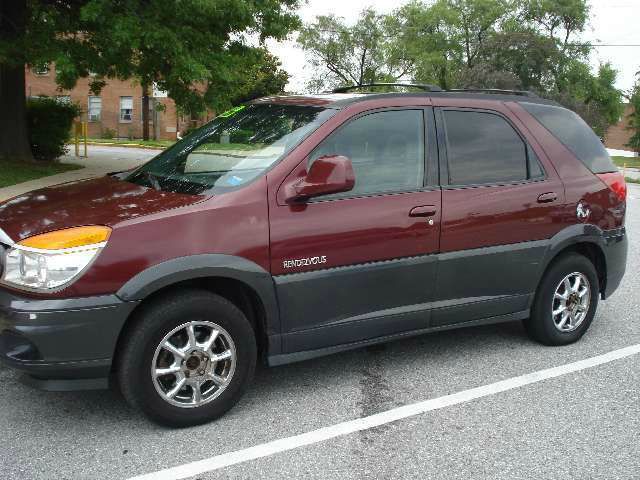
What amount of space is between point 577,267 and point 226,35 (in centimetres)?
1137

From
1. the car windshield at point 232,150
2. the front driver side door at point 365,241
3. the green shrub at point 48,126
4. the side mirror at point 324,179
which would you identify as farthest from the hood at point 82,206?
the green shrub at point 48,126

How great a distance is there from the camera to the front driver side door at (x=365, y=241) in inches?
151

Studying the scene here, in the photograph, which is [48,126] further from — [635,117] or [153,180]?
[635,117]

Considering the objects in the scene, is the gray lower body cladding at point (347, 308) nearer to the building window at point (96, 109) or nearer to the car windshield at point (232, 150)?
the car windshield at point (232, 150)

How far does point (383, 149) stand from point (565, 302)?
1966 millimetres

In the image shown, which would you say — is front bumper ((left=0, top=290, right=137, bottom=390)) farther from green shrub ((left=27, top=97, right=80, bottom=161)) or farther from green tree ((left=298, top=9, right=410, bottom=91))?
green tree ((left=298, top=9, right=410, bottom=91))

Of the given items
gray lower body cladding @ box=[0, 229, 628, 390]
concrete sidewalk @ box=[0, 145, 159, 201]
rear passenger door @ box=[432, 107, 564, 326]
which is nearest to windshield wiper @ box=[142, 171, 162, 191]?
gray lower body cladding @ box=[0, 229, 628, 390]

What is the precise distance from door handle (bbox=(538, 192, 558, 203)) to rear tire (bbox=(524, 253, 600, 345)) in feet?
1.59

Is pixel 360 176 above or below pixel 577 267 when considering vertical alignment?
above

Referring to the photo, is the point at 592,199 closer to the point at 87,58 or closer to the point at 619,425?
the point at 619,425

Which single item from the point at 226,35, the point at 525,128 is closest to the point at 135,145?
the point at 226,35

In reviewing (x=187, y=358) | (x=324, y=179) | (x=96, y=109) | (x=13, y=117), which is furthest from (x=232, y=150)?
(x=96, y=109)

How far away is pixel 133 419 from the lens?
3.80m

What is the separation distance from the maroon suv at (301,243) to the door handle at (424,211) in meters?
0.02
